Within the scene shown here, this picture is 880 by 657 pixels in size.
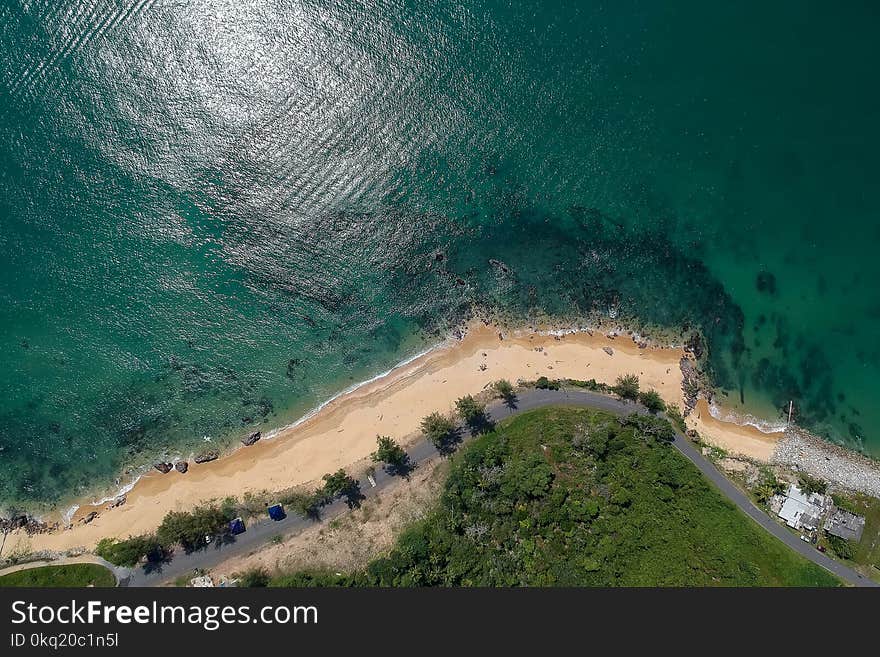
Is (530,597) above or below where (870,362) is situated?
below

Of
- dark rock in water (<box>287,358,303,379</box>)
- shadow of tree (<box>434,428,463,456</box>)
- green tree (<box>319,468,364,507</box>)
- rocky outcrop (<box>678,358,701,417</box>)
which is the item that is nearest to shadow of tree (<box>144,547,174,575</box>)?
green tree (<box>319,468,364,507</box>)

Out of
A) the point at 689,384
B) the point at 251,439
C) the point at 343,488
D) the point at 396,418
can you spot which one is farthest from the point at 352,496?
the point at 689,384

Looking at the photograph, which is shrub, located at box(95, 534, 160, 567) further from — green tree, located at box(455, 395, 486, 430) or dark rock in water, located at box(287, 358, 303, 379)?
green tree, located at box(455, 395, 486, 430)

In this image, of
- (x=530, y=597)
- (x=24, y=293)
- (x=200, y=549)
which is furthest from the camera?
(x=24, y=293)

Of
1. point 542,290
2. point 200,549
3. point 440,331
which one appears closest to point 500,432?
point 440,331

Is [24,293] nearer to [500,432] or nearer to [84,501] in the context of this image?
[84,501]

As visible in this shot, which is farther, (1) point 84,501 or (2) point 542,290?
(2) point 542,290
